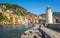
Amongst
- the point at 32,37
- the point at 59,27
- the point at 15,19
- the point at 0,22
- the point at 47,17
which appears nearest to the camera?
the point at 32,37

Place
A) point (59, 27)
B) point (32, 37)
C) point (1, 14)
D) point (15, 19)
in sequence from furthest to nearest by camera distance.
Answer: point (15, 19) → point (1, 14) → point (59, 27) → point (32, 37)

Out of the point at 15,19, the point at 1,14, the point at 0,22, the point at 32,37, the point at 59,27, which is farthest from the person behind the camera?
the point at 15,19

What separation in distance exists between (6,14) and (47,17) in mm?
156766

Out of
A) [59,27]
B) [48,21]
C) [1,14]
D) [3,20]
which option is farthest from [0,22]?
[59,27]

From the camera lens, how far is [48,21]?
30.1 metres

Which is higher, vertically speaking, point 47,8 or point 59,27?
point 47,8

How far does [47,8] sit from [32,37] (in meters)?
15.8

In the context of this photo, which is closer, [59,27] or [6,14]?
[59,27]

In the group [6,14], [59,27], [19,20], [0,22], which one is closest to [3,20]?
[0,22]

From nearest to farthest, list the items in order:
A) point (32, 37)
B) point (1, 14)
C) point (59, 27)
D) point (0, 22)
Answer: point (32, 37)
point (59, 27)
point (0, 22)
point (1, 14)

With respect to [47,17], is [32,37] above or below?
below

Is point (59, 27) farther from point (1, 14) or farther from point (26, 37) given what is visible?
point (1, 14)

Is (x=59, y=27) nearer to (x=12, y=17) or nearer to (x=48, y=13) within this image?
(x=48, y=13)

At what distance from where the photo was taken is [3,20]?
535 ft
